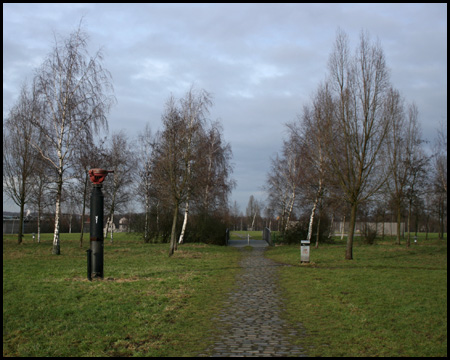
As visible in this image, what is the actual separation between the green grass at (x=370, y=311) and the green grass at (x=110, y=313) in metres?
1.77

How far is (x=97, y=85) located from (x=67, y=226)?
60.4 metres

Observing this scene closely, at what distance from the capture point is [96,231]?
496 inches

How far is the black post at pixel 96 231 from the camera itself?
12.5 m

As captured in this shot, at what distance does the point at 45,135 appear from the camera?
23031 millimetres

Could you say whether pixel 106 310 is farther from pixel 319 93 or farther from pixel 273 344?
pixel 319 93

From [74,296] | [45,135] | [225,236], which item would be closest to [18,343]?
[74,296]

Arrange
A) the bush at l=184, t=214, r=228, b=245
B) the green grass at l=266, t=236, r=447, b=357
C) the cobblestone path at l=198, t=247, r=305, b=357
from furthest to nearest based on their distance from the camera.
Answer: the bush at l=184, t=214, r=228, b=245 → the green grass at l=266, t=236, r=447, b=357 → the cobblestone path at l=198, t=247, r=305, b=357

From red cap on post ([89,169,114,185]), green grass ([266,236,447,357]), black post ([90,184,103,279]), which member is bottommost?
green grass ([266,236,447,357])

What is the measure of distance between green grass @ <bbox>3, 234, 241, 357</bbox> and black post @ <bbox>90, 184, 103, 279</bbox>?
16.9 inches

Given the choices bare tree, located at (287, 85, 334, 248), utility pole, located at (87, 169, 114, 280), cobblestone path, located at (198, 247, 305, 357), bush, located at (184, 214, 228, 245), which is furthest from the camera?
bush, located at (184, 214, 228, 245)

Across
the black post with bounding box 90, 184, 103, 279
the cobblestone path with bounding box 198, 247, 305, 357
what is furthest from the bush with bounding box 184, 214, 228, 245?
the cobblestone path with bounding box 198, 247, 305, 357

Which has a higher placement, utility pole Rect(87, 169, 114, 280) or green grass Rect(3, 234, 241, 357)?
utility pole Rect(87, 169, 114, 280)

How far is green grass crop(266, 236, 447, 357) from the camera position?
602cm

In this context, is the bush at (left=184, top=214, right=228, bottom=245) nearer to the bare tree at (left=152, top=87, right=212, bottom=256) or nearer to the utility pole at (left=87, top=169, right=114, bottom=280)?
the bare tree at (left=152, top=87, right=212, bottom=256)
